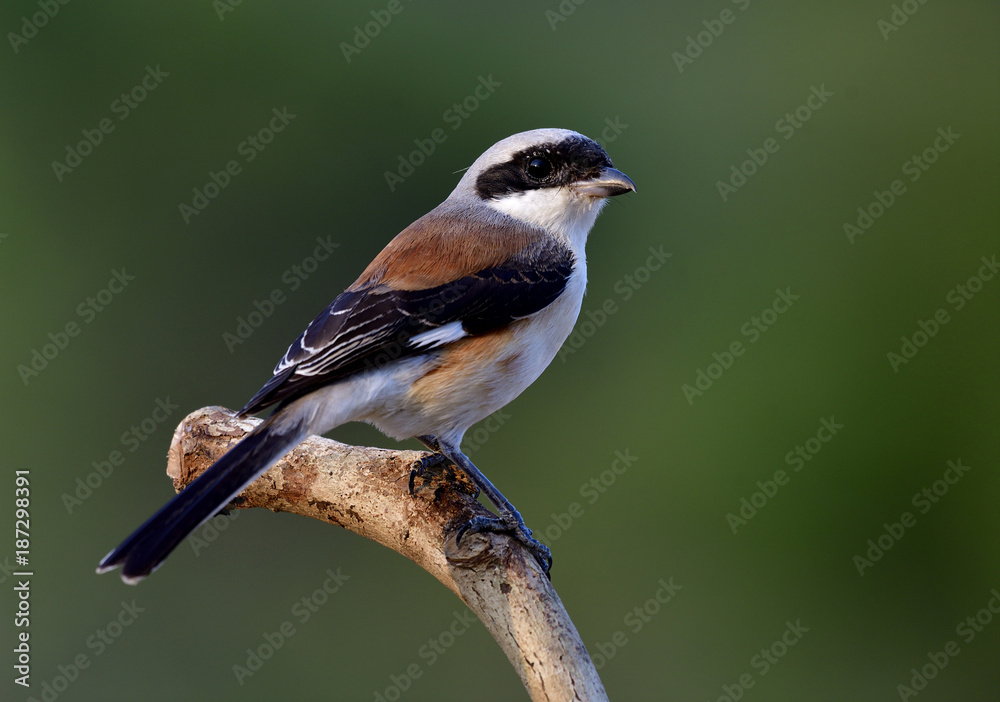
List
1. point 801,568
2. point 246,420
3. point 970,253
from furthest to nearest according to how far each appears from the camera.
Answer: point 970,253 < point 801,568 < point 246,420

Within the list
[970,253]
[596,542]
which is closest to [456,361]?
[596,542]

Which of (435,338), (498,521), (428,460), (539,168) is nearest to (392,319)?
(435,338)

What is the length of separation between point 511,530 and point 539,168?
0.90m

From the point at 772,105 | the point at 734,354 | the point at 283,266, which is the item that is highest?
the point at 772,105

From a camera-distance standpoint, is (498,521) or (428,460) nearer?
(498,521)

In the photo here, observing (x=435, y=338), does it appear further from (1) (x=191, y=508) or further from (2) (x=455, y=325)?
(1) (x=191, y=508)

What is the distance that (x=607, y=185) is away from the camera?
2.21m

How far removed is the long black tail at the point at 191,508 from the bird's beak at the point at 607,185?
967 mm

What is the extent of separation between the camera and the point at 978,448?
3576mm

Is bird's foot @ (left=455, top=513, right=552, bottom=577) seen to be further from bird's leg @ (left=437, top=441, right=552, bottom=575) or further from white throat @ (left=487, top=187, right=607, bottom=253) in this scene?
white throat @ (left=487, top=187, right=607, bottom=253)

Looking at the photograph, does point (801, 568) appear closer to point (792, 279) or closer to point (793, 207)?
point (792, 279)

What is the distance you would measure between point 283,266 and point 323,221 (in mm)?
292

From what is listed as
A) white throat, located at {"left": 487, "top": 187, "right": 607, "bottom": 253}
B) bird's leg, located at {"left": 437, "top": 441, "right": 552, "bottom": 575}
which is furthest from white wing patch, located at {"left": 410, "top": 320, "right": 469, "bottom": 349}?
white throat, located at {"left": 487, "top": 187, "right": 607, "bottom": 253}

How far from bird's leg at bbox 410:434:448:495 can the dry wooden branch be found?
0.08 ft
